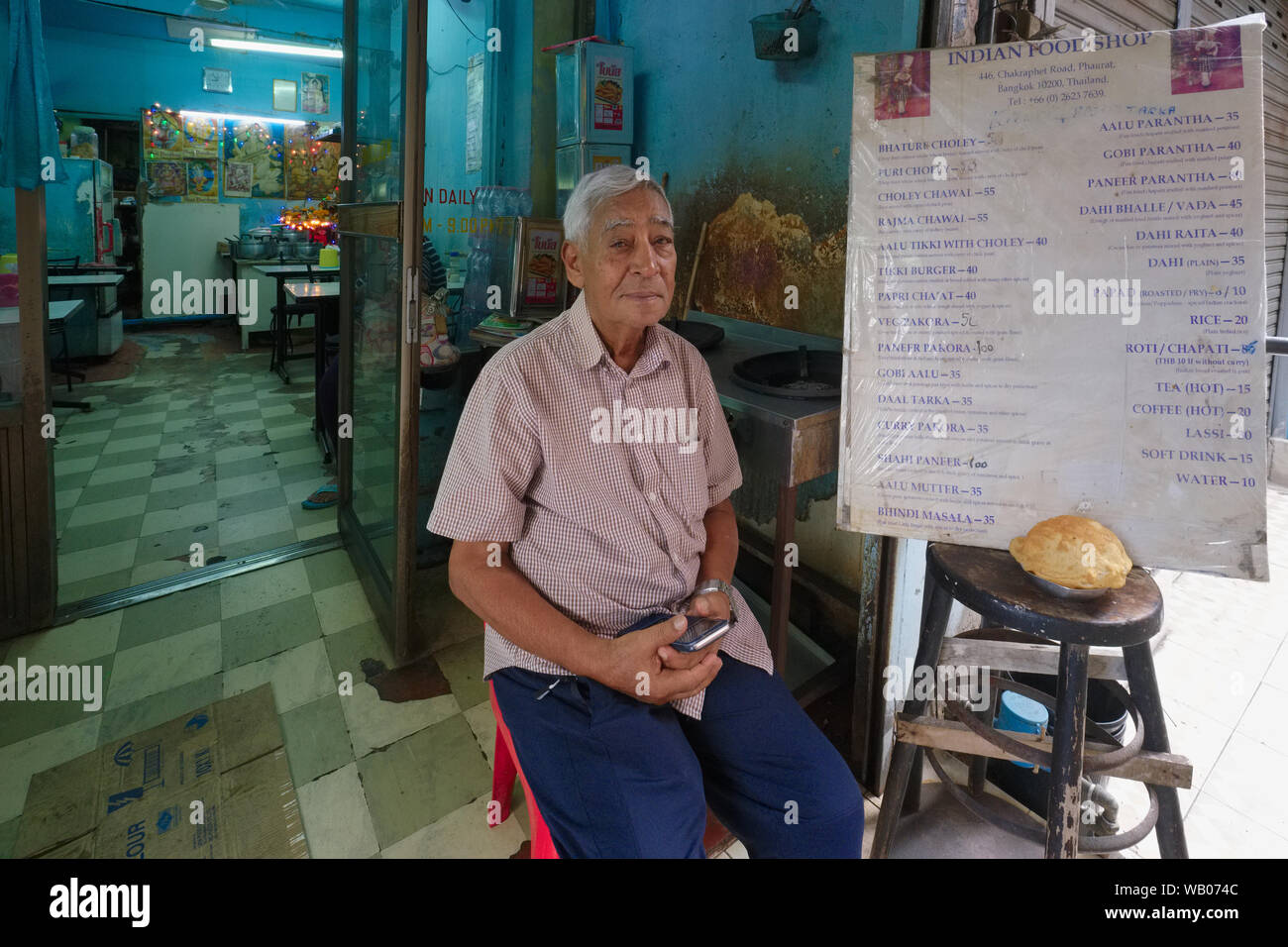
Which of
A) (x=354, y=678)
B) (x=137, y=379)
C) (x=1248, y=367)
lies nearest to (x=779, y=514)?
(x=1248, y=367)

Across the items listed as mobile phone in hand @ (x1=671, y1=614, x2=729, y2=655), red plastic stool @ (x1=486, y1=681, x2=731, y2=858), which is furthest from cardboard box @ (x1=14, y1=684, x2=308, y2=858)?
mobile phone in hand @ (x1=671, y1=614, x2=729, y2=655)

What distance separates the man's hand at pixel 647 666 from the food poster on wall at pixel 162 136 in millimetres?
10580

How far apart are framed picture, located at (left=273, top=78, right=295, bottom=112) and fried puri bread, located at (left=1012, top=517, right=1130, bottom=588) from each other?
36.4 ft

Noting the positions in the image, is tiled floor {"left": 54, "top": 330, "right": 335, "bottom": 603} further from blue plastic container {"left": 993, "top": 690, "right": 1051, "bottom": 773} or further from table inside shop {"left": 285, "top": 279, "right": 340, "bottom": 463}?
blue plastic container {"left": 993, "top": 690, "right": 1051, "bottom": 773}

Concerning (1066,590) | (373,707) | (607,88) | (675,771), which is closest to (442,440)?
(373,707)

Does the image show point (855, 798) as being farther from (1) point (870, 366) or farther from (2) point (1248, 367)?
(2) point (1248, 367)

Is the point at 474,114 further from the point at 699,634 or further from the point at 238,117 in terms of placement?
the point at 238,117

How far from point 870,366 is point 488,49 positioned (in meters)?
3.26

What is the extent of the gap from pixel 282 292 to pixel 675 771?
263 inches

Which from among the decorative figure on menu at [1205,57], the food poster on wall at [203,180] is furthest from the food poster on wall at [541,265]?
the food poster on wall at [203,180]

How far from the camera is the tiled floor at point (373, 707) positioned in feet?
6.10

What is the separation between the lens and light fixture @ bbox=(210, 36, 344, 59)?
332 inches

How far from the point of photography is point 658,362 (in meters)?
1.56

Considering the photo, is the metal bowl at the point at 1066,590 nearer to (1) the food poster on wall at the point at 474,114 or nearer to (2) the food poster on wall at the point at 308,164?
(1) the food poster on wall at the point at 474,114
